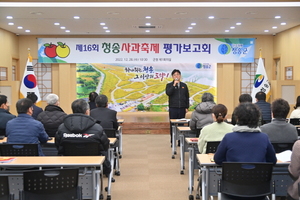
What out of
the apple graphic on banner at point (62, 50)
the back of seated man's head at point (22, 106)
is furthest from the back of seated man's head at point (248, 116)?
the apple graphic on banner at point (62, 50)

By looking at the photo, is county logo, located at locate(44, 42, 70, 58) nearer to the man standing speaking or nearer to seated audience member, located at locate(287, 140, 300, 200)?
the man standing speaking

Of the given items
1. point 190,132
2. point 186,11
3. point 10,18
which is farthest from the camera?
point 10,18

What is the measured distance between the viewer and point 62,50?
12969mm

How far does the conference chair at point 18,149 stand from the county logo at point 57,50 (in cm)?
959

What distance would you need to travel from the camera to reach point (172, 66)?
1340 centimetres

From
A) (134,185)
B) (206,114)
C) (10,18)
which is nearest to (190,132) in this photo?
(206,114)

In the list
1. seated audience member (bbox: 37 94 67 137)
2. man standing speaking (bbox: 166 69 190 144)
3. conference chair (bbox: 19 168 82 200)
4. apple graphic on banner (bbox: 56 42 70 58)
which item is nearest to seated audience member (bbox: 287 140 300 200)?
conference chair (bbox: 19 168 82 200)

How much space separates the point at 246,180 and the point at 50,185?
1510 millimetres

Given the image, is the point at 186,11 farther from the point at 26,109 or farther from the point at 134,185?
the point at 26,109

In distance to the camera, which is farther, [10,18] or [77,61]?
[77,61]

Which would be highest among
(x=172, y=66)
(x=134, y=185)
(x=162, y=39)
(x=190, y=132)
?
(x=162, y=39)

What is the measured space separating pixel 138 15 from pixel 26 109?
6.18m

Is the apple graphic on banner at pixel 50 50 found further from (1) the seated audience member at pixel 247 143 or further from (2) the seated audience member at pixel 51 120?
(1) the seated audience member at pixel 247 143

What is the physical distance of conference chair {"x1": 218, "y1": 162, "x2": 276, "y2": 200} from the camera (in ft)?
9.27
